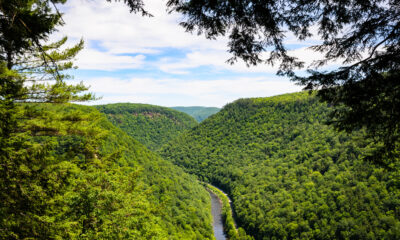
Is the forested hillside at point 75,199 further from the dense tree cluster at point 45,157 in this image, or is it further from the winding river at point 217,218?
the winding river at point 217,218

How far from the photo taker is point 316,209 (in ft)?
143

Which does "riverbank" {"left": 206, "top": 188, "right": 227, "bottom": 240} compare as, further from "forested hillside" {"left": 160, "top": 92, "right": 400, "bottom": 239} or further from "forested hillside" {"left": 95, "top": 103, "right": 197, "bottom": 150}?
"forested hillside" {"left": 95, "top": 103, "right": 197, "bottom": 150}

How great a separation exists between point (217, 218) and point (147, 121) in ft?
403

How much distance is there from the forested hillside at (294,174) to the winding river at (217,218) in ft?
15.1

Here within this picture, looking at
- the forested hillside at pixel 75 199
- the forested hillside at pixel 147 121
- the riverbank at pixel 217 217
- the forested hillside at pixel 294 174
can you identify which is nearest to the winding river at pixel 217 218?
the riverbank at pixel 217 217

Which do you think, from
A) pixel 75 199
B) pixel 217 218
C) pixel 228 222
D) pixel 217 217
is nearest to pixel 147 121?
pixel 217 217

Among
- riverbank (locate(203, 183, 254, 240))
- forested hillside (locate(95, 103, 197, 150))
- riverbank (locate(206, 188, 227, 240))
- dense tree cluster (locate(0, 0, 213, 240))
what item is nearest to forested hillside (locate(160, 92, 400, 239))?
riverbank (locate(203, 183, 254, 240))

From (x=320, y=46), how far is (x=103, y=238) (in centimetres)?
945

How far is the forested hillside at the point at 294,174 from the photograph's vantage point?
38938mm

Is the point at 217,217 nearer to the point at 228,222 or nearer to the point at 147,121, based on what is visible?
the point at 228,222

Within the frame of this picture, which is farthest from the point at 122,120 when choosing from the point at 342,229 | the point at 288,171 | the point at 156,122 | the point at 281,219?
the point at 342,229

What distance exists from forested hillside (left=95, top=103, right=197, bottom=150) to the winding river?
82673 millimetres

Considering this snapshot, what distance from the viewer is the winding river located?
157 feet

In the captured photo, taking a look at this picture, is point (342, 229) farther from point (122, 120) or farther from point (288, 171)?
point (122, 120)
